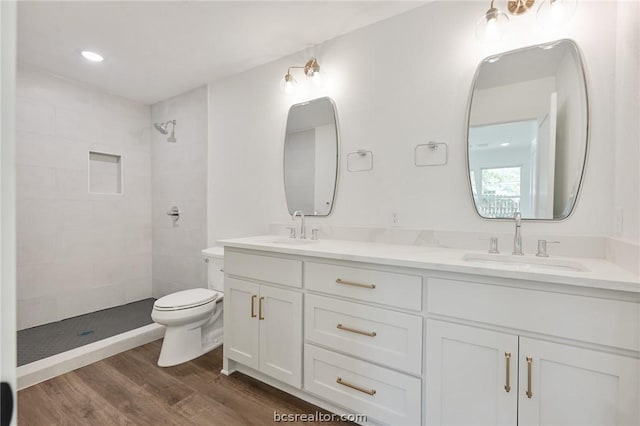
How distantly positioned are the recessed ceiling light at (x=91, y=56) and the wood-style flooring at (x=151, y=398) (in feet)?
7.75

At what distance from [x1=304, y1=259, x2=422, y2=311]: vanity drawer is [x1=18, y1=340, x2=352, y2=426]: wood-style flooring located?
723mm

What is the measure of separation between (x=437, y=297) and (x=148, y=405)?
5.54 feet

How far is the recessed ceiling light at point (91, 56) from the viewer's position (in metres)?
2.29

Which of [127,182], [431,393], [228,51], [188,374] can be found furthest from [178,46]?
[431,393]

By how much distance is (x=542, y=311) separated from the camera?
1053 millimetres

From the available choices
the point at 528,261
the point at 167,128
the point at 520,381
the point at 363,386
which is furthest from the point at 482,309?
the point at 167,128

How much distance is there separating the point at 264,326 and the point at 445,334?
1034mm

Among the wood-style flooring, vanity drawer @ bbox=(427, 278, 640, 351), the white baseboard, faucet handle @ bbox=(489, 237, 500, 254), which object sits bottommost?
the wood-style flooring

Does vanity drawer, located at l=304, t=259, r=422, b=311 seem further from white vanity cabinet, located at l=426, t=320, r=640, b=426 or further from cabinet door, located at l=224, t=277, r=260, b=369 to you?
cabinet door, located at l=224, t=277, r=260, b=369

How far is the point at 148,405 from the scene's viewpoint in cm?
164

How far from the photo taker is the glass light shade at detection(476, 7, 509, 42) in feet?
4.80

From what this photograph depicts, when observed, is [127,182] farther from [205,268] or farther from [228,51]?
[228,51]

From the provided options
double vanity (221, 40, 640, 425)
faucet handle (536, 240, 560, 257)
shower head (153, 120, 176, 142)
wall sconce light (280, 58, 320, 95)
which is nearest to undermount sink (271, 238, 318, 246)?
double vanity (221, 40, 640, 425)

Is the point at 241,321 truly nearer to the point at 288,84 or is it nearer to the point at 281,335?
the point at 281,335
